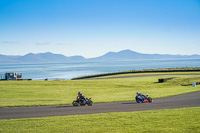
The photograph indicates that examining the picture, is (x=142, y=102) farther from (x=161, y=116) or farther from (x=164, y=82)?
(x=164, y=82)

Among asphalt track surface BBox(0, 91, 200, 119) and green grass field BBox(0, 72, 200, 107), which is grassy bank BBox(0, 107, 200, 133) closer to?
asphalt track surface BBox(0, 91, 200, 119)

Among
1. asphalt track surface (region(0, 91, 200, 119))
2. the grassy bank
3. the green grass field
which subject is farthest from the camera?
the green grass field

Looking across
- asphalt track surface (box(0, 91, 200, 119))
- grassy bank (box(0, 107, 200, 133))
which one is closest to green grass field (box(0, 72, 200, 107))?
asphalt track surface (box(0, 91, 200, 119))

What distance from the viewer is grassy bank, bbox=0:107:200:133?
11852 mm

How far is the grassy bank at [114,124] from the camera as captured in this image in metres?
11.9

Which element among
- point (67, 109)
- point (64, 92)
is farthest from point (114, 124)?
point (64, 92)

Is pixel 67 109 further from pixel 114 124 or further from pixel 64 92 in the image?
pixel 64 92

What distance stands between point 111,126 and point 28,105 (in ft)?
38.6

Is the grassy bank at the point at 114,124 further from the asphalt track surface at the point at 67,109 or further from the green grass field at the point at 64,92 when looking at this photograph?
the green grass field at the point at 64,92

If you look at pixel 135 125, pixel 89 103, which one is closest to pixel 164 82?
pixel 89 103

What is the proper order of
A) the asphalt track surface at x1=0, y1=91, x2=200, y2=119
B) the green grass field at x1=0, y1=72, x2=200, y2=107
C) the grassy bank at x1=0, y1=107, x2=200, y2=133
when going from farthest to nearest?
the green grass field at x1=0, y1=72, x2=200, y2=107 < the asphalt track surface at x1=0, y1=91, x2=200, y2=119 < the grassy bank at x1=0, y1=107, x2=200, y2=133

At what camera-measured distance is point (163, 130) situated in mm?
11523

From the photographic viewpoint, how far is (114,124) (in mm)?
12961

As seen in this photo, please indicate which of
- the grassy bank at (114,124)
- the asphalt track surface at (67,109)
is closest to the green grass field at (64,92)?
the asphalt track surface at (67,109)
